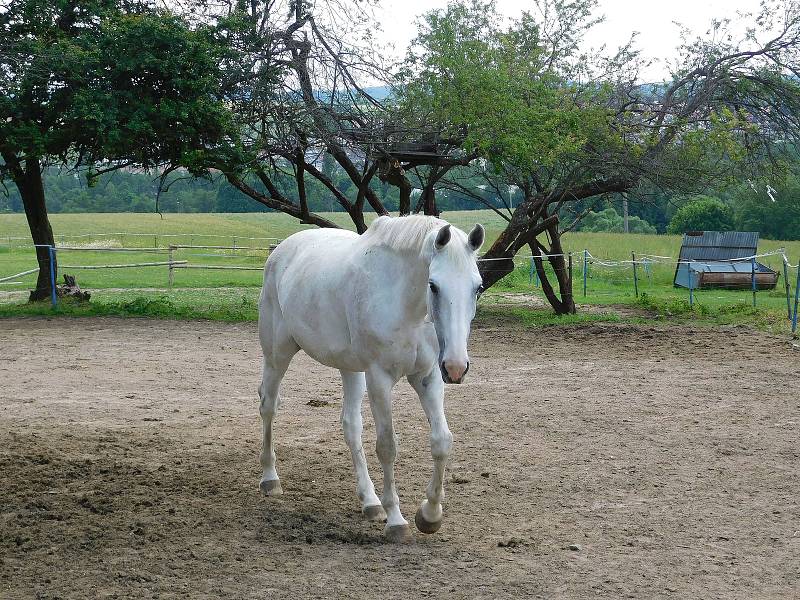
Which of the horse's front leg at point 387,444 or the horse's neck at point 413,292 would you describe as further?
the horse's front leg at point 387,444

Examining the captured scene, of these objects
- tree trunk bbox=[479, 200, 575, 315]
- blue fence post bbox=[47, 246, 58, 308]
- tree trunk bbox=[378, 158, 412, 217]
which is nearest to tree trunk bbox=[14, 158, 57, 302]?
blue fence post bbox=[47, 246, 58, 308]

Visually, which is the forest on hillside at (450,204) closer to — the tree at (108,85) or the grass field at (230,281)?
the grass field at (230,281)

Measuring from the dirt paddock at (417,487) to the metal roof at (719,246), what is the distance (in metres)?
15.2

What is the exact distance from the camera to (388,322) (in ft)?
13.8

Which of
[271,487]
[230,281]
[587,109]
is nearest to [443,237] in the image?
[271,487]

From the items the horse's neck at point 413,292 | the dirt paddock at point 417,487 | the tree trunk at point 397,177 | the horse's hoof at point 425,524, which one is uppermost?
the tree trunk at point 397,177

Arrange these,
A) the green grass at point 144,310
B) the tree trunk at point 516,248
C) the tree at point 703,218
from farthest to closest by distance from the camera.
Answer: the tree at point 703,218
the tree trunk at point 516,248
the green grass at point 144,310

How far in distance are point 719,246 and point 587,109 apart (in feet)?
41.7

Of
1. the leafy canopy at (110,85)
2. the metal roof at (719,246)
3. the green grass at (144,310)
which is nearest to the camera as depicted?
the leafy canopy at (110,85)

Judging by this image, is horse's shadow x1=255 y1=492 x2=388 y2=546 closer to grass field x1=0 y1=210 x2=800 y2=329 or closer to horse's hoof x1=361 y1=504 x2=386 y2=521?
horse's hoof x1=361 y1=504 x2=386 y2=521

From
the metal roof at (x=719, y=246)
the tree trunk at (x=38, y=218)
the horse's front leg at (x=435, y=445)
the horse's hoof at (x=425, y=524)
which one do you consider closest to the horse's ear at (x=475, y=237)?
the horse's front leg at (x=435, y=445)

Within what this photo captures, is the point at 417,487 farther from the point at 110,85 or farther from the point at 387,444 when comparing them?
the point at 110,85

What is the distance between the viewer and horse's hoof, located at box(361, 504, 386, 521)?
4.64 metres

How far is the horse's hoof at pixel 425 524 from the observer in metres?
4.29
